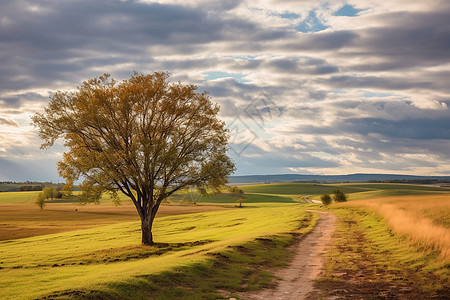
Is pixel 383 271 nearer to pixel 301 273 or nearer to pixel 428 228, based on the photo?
pixel 301 273

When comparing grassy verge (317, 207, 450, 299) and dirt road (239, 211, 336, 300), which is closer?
dirt road (239, 211, 336, 300)

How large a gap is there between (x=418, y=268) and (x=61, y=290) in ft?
60.1

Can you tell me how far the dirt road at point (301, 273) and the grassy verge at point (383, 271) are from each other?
689 mm

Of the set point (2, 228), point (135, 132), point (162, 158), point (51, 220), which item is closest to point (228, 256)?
point (162, 158)

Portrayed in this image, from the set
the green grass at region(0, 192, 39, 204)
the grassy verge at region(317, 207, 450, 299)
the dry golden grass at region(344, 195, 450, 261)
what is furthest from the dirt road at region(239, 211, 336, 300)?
the green grass at region(0, 192, 39, 204)

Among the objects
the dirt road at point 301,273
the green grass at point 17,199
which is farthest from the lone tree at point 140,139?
the green grass at point 17,199

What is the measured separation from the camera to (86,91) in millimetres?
35688

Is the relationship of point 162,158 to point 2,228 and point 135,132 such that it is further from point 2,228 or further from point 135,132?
point 2,228

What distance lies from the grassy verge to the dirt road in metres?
0.69

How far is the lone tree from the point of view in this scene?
34094 millimetres

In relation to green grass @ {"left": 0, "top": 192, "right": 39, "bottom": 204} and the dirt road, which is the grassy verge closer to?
the dirt road

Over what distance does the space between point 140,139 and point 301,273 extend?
18.6 meters

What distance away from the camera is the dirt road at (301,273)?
1684 cm

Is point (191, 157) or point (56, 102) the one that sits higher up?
point (56, 102)
